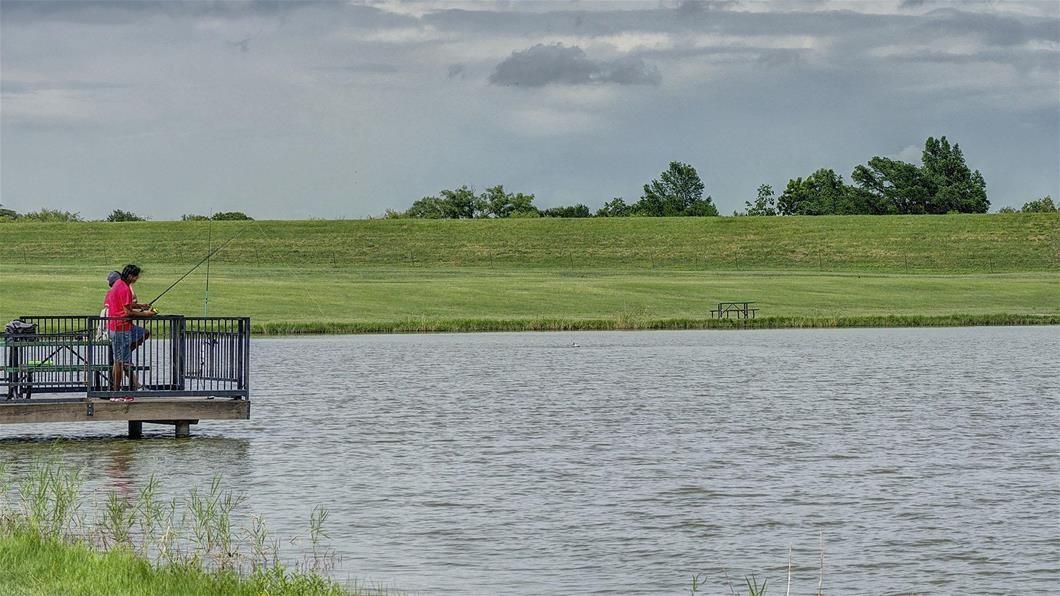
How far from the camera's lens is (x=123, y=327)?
24.8 metres

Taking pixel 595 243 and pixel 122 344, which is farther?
pixel 595 243

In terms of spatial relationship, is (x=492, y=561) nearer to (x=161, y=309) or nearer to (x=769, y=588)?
(x=769, y=588)

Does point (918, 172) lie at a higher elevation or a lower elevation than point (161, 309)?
higher

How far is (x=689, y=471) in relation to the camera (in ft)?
71.0

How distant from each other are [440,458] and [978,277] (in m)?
85.7

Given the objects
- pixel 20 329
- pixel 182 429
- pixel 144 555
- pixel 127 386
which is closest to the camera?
pixel 144 555

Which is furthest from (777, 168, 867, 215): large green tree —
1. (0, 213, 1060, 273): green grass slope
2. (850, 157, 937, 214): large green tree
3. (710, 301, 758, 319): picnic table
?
(710, 301, 758, 319): picnic table

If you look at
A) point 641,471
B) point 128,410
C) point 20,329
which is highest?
point 20,329

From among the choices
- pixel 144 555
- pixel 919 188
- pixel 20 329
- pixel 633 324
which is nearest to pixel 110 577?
pixel 144 555

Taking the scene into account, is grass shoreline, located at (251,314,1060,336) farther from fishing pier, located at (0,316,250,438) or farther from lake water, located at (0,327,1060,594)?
fishing pier, located at (0,316,250,438)

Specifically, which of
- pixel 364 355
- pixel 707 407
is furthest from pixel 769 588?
pixel 364 355

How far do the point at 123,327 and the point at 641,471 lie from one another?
348 inches

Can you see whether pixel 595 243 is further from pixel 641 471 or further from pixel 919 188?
pixel 641 471

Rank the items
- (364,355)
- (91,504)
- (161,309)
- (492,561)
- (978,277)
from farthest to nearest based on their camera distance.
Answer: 1. (978,277)
2. (161,309)
3. (364,355)
4. (91,504)
5. (492,561)
